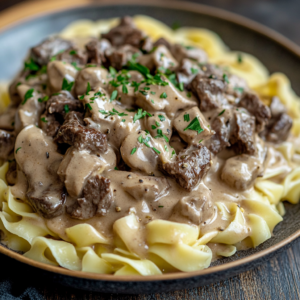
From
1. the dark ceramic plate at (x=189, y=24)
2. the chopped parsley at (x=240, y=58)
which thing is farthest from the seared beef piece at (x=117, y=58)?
the dark ceramic plate at (x=189, y=24)

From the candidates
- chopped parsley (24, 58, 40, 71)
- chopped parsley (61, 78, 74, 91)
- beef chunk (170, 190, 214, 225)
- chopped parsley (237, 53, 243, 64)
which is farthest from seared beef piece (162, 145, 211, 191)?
chopped parsley (237, 53, 243, 64)

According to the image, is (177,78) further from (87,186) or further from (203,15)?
(203,15)

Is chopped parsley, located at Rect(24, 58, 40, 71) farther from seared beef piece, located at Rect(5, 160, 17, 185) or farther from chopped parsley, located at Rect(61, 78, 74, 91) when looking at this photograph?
seared beef piece, located at Rect(5, 160, 17, 185)

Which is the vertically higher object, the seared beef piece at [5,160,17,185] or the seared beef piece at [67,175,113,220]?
the seared beef piece at [67,175,113,220]

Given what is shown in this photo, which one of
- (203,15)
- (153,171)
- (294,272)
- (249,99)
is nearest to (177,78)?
(249,99)

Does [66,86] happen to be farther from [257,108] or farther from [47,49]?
[257,108]

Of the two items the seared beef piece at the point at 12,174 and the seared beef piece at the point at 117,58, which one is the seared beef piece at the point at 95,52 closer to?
the seared beef piece at the point at 117,58

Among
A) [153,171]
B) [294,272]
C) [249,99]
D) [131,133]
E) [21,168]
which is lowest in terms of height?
[294,272]
